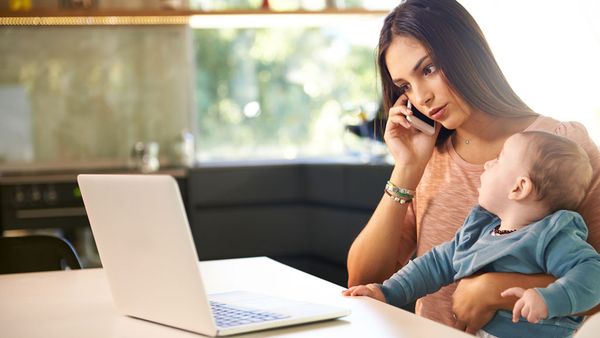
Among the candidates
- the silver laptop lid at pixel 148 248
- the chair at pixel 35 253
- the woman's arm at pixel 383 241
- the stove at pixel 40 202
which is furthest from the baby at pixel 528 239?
the stove at pixel 40 202

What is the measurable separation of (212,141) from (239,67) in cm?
53

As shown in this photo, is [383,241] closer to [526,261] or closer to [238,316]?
[526,261]

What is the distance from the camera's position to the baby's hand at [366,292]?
1.75 meters

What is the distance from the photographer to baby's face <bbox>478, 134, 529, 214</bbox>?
1.81 m

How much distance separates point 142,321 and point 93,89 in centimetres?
444

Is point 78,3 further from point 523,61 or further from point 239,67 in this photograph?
point 523,61

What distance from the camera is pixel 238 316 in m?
1.49

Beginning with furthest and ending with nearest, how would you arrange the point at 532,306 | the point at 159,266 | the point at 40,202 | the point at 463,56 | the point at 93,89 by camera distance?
the point at 93,89 → the point at 40,202 → the point at 463,56 → the point at 532,306 → the point at 159,266

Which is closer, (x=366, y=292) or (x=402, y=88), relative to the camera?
(x=366, y=292)

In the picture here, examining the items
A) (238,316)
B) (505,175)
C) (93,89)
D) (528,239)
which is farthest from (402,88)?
(93,89)

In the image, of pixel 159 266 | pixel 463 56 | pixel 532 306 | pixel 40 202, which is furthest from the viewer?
pixel 40 202

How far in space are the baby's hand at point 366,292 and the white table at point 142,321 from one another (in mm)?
22

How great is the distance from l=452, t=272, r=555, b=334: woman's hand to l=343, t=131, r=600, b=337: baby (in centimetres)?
2

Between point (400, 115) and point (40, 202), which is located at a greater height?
point (400, 115)
